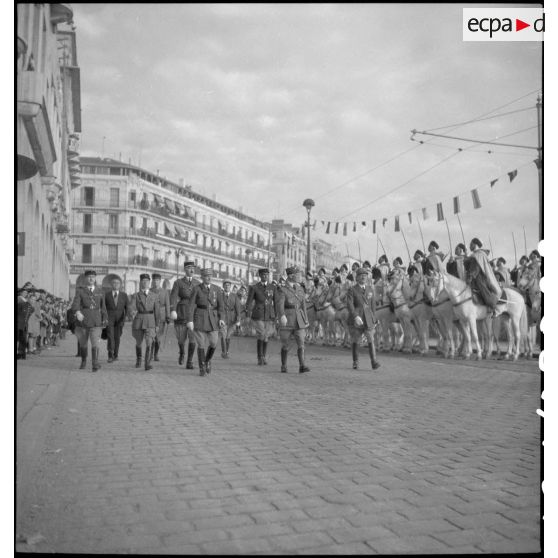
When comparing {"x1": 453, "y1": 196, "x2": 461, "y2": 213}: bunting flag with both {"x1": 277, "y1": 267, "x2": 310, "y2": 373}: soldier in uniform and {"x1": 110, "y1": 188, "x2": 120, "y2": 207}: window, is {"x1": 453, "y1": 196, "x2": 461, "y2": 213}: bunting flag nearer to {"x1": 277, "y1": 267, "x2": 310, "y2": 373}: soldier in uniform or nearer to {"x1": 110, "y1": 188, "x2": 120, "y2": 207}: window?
{"x1": 277, "y1": 267, "x2": 310, "y2": 373}: soldier in uniform

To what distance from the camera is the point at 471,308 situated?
51.3ft

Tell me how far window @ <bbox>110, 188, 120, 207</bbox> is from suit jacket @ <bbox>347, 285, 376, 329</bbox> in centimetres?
1303

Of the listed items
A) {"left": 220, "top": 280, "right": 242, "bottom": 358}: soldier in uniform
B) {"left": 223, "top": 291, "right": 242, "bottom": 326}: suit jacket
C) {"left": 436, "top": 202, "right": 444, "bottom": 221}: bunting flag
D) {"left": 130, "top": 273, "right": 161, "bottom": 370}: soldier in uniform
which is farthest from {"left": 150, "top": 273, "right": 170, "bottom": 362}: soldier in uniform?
{"left": 436, "top": 202, "right": 444, "bottom": 221}: bunting flag

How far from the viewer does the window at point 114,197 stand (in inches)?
923

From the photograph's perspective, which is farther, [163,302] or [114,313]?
[163,302]

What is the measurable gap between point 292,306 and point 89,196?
20.8 m

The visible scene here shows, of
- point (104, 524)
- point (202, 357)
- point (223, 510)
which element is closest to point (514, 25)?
point (223, 510)

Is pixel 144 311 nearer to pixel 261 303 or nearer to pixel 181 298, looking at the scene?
pixel 181 298

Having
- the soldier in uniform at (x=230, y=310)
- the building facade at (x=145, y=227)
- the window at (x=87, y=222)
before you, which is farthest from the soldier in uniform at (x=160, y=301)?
the window at (x=87, y=222)

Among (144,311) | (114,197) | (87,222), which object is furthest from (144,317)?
(87,222)

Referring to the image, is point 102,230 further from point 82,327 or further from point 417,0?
point 417,0
